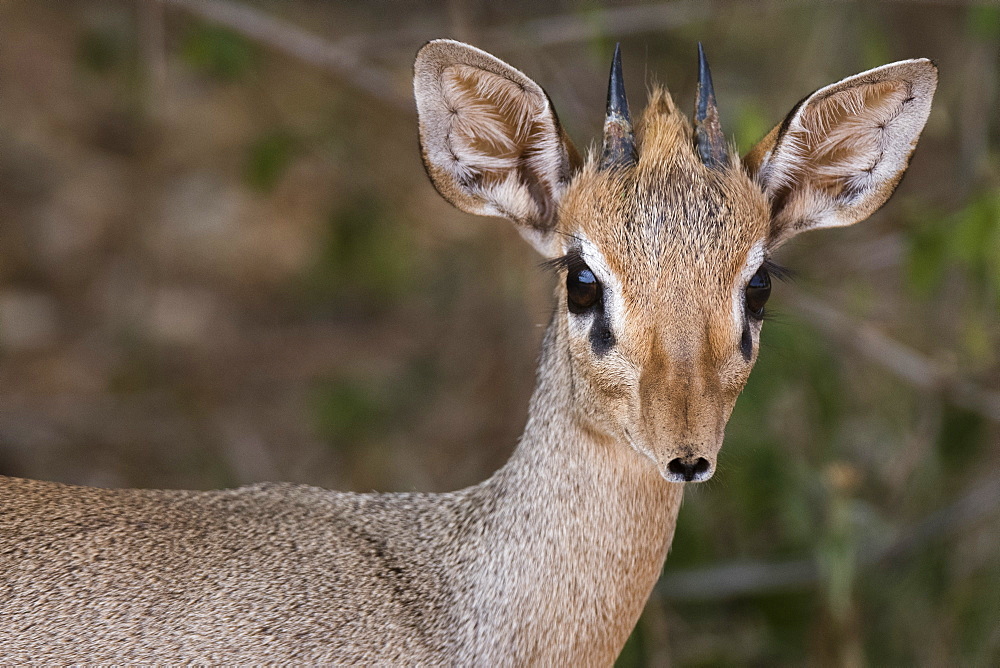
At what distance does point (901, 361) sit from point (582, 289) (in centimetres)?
271

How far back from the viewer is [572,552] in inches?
115

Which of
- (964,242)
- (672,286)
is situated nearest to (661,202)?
(672,286)

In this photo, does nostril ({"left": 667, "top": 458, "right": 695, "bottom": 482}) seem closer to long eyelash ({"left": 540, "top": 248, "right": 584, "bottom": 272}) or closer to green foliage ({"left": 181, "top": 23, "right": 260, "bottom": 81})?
long eyelash ({"left": 540, "top": 248, "right": 584, "bottom": 272})

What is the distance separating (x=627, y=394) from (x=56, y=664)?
150 cm

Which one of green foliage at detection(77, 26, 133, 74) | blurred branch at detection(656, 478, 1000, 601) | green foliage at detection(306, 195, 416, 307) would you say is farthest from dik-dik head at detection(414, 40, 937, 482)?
green foliage at detection(77, 26, 133, 74)

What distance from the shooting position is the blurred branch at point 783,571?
514 cm

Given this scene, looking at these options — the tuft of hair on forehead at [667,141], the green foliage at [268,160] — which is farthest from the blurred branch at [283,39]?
the tuft of hair on forehead at [667,141]

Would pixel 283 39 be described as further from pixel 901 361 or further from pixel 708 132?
pixel 901 361

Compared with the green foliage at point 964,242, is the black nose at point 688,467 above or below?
below

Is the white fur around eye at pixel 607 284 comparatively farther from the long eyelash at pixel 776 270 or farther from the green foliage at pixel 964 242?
the green foliage at pixel 964 242

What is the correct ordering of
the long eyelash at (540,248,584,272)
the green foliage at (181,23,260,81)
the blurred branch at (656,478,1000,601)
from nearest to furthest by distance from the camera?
the long eyelash at (540,248,584,272), the green foliage at (181,23,260,81), the blurred branch at (656,478,1000,601)

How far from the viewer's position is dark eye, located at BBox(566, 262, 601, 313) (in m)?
2.70

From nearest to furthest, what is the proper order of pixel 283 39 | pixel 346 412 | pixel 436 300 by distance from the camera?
1. pixel 283 39
2. pixel 346 412
3. pixel 436 300

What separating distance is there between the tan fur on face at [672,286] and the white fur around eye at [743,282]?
12 millimetres
